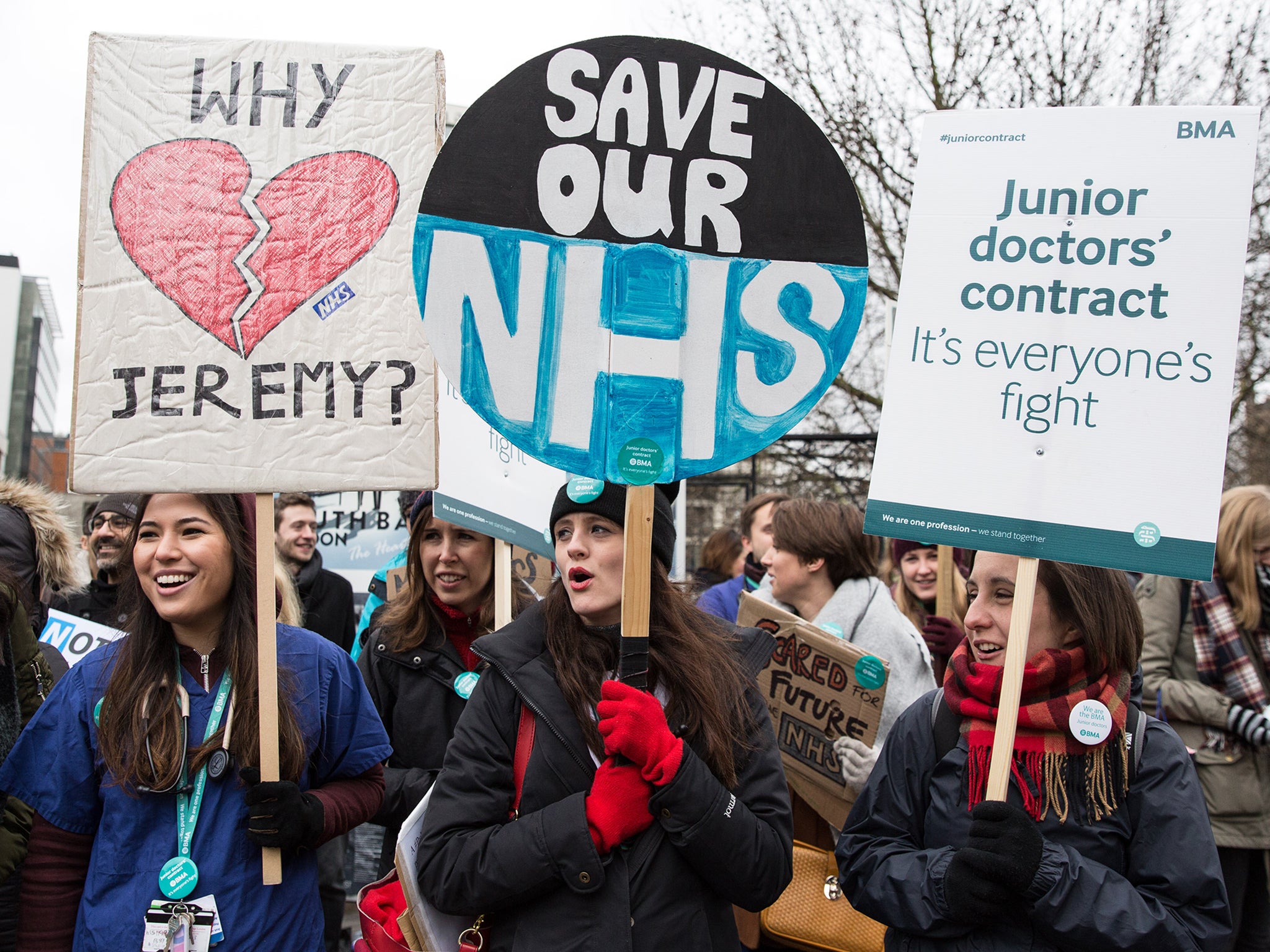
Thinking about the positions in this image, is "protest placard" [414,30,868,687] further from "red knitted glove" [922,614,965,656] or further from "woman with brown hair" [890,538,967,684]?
"woman with brown hair" [890,538,967,684]

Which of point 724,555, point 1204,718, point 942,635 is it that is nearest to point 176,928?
point 942,635

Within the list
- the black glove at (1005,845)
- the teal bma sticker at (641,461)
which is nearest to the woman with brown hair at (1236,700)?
the black glove at (1005,845)

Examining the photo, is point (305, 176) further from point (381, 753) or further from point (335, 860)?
point (335, 860)

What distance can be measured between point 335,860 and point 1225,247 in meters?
4.28

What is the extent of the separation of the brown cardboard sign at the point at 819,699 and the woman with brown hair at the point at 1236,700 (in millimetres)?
1305

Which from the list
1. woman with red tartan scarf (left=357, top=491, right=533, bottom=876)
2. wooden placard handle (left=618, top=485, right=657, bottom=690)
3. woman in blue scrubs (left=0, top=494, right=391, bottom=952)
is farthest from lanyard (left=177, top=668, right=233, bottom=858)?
wooden placard handle (left=618, top=485, right=657, bottom=690)

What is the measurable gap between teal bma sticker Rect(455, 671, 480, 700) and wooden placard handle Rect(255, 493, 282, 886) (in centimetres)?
93

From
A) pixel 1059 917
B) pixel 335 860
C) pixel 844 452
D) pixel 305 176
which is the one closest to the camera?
pixel 1059 917

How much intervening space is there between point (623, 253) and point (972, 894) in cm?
146

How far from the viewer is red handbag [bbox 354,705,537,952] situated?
86.4 inches

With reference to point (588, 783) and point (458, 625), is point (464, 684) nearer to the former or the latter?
point (458, 625)

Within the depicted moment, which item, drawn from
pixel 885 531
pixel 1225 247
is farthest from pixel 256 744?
pixel 1225 247

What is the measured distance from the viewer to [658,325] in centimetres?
212

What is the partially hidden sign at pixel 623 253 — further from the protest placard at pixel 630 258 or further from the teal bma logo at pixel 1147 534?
the teal bma logo at pixel 1147 534
